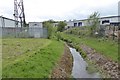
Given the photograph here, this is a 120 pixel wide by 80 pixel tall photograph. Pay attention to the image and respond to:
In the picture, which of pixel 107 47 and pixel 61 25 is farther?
pixel 61 25

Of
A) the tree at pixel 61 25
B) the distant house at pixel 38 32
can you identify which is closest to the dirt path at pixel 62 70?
the distant house at pixel 38 32

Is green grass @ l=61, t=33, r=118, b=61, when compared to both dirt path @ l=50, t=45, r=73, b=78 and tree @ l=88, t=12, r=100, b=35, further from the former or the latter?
tree @ l=88, t=12, r=100, b=35

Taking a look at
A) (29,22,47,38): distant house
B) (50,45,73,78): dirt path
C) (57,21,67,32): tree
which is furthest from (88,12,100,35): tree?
(57,21,67,32): tree

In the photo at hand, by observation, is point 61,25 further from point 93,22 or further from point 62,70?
point 62,70

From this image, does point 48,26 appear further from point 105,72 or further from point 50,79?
point 50,79

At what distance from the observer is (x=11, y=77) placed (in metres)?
12.9

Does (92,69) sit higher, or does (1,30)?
(1,30)

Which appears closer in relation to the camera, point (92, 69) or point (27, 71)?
point (27, 71)

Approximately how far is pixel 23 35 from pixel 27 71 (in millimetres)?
37430

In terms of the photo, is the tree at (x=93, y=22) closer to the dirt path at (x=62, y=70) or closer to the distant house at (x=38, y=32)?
the distant house at (x=38, y=32)

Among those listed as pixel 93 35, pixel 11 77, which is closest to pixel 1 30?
pixel 93 35

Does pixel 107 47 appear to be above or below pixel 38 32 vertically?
below

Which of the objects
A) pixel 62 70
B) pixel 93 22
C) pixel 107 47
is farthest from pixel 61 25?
pixel 62 70

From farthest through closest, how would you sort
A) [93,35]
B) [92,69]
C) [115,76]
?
[93,35] < [92,69] < [115,76]
